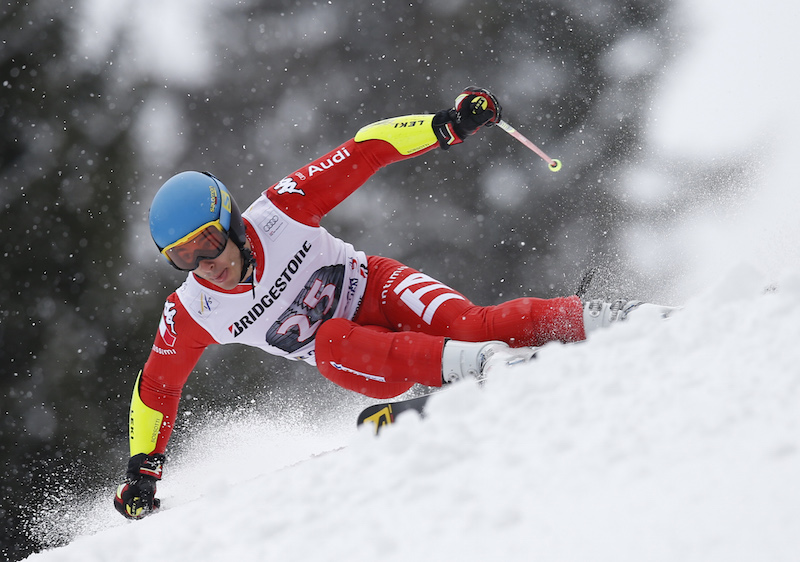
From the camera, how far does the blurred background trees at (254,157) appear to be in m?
7.58

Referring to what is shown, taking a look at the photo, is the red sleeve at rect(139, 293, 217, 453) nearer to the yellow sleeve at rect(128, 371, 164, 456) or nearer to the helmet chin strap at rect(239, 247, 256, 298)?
the yellow sleeve at rect(128, 371, 164, 456)

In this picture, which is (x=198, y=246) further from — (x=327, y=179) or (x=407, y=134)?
(x=407, y=134)

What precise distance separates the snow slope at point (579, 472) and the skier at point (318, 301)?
2.35 ft

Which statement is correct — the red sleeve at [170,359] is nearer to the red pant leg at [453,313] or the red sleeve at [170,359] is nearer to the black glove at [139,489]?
the black glove at [139,489]

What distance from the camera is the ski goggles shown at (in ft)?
7.68

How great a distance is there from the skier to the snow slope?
2.35 feet

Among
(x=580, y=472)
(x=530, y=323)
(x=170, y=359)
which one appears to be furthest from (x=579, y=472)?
(x=170, y=359)

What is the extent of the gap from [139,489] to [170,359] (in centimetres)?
57

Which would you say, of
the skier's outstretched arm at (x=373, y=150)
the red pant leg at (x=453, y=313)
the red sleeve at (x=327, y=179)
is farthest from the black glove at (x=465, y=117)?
the red pant leg at (x=453, y=313)

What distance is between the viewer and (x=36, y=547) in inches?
275

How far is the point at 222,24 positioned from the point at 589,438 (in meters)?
A: 8.65

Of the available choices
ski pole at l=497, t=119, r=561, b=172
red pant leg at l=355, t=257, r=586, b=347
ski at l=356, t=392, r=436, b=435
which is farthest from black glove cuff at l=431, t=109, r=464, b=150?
ski at l=356, t=392, r=436, b=435

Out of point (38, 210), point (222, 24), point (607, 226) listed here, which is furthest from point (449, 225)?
point (38, 210)

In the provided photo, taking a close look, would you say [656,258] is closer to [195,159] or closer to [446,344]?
[446,344]
